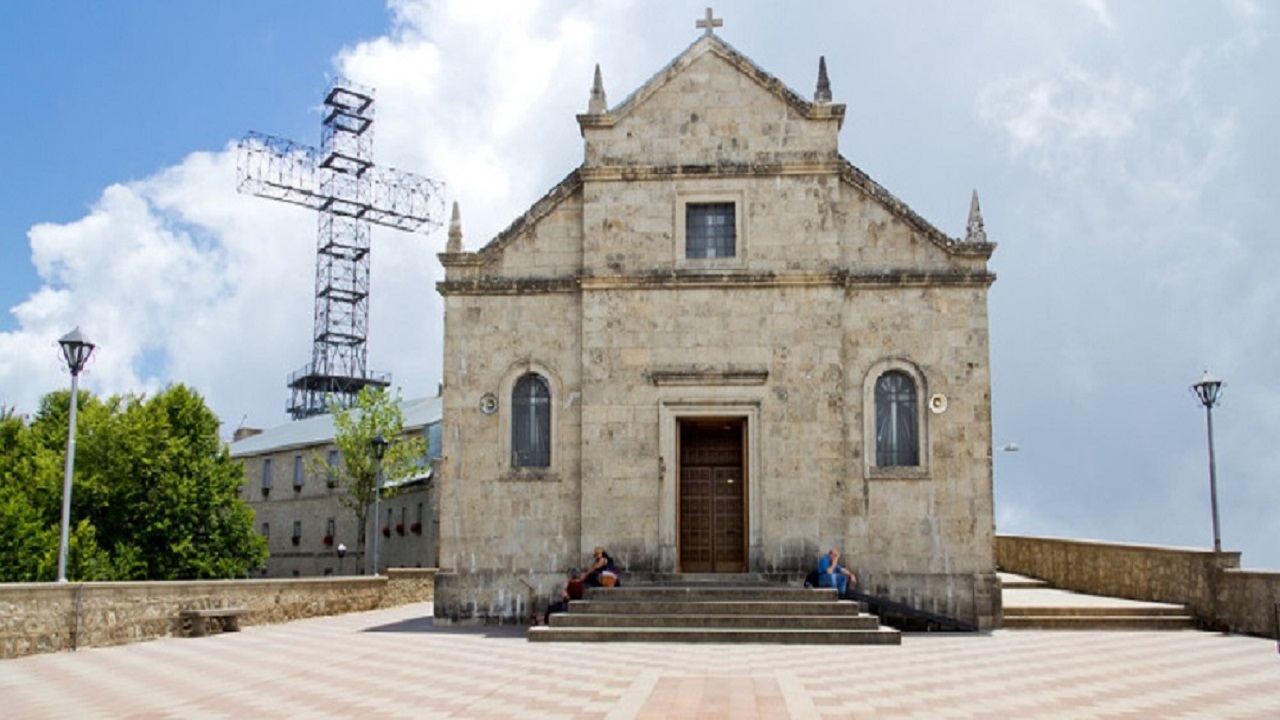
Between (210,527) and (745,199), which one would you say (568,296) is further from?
(210,527)

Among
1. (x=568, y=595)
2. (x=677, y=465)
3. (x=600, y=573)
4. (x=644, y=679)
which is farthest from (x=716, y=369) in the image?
(x=644, y=679)

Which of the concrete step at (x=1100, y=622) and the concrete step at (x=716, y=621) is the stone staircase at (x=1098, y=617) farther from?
the concrete step at (x=716, y=621)

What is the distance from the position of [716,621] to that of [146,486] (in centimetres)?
3222

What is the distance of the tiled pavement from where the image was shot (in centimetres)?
1198

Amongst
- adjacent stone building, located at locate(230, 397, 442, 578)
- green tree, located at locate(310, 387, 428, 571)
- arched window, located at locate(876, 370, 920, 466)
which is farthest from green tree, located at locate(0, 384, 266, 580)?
arched window, located at locate(876, 370, 920, 466)

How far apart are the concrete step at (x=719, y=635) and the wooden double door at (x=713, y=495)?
355 centimetres

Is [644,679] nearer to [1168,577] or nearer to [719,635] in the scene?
[719,635]

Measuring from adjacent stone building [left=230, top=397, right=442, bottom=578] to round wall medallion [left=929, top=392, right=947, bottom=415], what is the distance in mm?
28351

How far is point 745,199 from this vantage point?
2345 centimetres

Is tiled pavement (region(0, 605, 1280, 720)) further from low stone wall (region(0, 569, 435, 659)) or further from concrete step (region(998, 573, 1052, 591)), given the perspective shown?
concrete step (region(998, 573, 1052, 591))

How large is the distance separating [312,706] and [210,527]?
3605 centimetres

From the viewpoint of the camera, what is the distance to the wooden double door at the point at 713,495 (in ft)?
75.0

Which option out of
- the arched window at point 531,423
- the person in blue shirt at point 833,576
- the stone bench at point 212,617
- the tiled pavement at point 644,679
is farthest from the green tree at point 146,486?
the person in blue shirt at point 833,576

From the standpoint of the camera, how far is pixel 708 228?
77.7 ft
